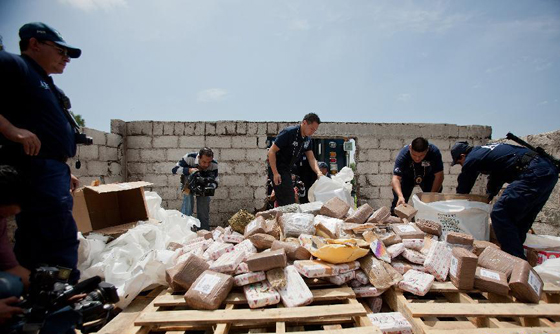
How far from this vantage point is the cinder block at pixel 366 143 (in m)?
4.81

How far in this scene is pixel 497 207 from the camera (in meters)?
2.63

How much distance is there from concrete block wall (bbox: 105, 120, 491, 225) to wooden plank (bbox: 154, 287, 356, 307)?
2.87m

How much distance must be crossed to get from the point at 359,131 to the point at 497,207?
2.53 metres

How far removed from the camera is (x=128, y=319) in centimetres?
176

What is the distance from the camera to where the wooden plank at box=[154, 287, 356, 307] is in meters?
1.81

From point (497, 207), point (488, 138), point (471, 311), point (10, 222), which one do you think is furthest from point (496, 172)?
point (10, 222)

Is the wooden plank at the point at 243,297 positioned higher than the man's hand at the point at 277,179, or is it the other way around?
the man's hand at the point at 277,179

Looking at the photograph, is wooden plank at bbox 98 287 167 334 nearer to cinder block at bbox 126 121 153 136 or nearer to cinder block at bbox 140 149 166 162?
cinder block at bbox 140 149 166 162

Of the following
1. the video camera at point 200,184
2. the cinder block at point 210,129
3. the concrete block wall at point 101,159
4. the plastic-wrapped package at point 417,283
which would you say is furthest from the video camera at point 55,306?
the cinder block at point 210,129

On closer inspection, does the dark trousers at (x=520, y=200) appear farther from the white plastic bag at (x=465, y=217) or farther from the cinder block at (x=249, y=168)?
the cinder block at (x=249, y=168)

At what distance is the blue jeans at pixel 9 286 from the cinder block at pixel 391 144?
487 centimetres

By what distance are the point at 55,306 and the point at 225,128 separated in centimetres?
389

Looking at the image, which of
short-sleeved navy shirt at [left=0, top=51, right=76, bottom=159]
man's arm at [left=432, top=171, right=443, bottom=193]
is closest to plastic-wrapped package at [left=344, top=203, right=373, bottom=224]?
man's arm at [left=432, top=171, right=443, bottom=193]

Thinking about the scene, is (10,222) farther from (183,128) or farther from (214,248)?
(183,128)
